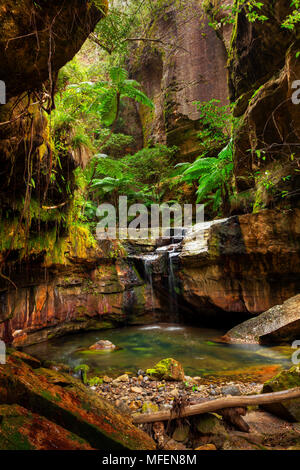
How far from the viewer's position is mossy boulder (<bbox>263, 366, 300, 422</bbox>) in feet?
7.45

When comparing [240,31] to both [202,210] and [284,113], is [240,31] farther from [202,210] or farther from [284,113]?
[202,210]

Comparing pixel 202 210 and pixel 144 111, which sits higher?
pixel 144 111

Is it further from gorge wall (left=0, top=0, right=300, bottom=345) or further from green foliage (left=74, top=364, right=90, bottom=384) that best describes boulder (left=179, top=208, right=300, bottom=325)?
green foliage (left=74, top=364, right=90, bottom=384)

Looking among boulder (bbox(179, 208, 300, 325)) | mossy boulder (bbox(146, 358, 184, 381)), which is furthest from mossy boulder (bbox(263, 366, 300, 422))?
boulder (bbox(179, 208, 300, 325))

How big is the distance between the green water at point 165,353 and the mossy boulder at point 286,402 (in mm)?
1532

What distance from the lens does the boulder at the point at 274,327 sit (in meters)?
5.02

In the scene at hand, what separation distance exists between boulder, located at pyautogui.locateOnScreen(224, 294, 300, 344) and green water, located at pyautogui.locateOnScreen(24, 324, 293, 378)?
0.27 m

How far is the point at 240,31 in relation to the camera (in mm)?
7379

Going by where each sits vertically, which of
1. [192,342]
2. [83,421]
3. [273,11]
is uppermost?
[273,11]

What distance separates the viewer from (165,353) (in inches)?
200

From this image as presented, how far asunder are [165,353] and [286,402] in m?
3.07

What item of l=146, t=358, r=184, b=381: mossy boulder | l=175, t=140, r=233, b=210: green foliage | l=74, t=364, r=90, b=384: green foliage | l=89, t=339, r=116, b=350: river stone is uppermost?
l=175, t=140, r=233, b=210: green foliage
